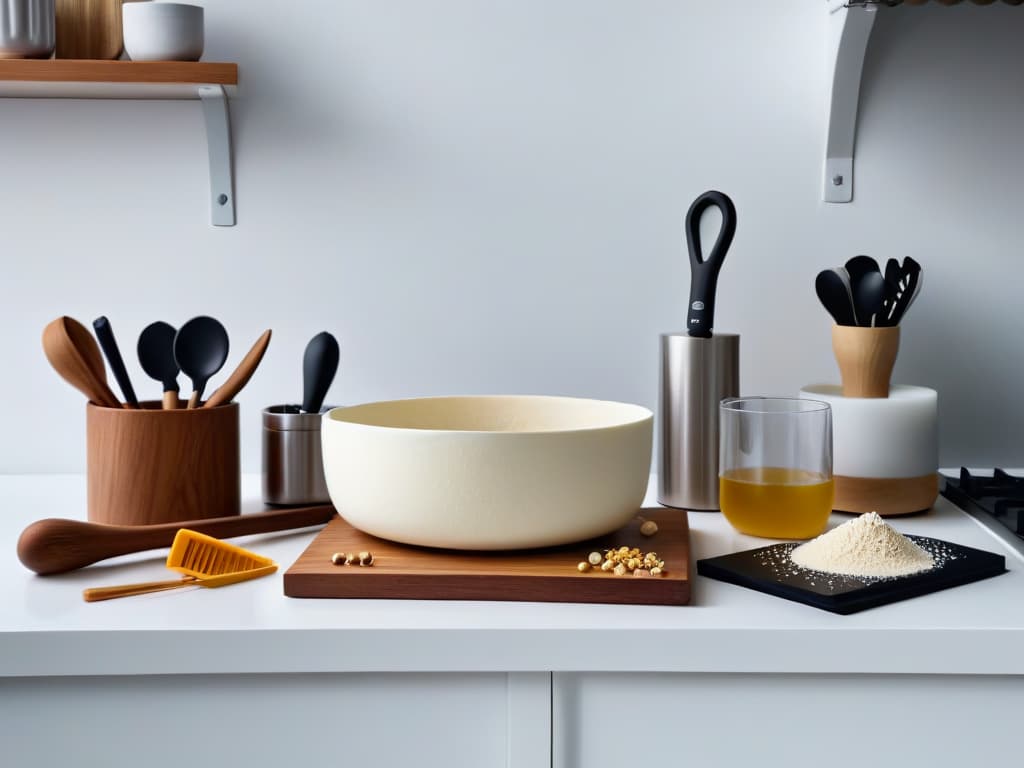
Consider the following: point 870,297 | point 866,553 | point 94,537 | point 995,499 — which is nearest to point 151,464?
point 94,537

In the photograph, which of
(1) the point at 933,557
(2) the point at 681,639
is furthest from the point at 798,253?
(2) the point at 681,639

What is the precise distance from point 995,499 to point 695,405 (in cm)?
35

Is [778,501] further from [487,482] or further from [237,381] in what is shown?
[237,381]

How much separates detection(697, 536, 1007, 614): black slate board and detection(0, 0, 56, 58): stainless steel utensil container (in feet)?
3.18

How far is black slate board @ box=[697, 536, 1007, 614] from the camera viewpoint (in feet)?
2.71

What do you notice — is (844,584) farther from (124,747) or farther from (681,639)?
(124,747)

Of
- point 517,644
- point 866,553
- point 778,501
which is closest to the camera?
point 517,644

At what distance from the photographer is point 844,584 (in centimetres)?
85

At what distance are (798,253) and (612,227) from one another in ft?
0.86

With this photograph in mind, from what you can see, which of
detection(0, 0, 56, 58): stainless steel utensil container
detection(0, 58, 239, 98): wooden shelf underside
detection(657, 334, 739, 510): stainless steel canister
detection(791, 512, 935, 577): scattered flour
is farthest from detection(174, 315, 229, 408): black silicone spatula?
detection(791, 512, 935, 577): scattered flour

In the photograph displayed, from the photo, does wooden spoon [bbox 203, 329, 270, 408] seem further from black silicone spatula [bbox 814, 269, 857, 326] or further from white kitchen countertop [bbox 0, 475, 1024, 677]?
black silicone spatula [bbox 814, 269, 857, 326]

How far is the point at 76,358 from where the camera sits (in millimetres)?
1037

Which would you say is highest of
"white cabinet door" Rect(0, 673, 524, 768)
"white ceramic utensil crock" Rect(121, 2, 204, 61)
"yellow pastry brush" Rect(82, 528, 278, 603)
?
"white ceramic utensil crock" Rect(121, 2, 204, 61)

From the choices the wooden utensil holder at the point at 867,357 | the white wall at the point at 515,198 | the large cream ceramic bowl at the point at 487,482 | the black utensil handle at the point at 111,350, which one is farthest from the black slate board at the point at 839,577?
the black utensil handle at the point at 111,350
